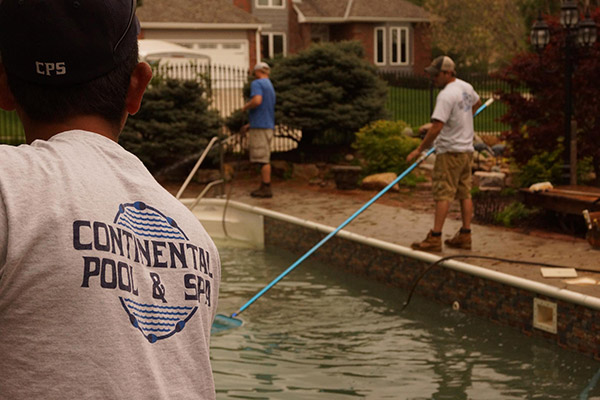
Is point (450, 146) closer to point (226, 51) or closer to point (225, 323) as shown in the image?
point (225, 323)

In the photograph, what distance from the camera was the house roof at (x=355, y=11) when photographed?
41219mm

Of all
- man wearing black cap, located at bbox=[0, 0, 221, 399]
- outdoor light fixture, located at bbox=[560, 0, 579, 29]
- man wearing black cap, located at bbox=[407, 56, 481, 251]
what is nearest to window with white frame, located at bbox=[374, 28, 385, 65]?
outdoor light fixture, located at bbox=[560, 0, 579, 29]

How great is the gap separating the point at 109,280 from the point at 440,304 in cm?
762

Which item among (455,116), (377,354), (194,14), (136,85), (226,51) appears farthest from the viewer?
(226,51)

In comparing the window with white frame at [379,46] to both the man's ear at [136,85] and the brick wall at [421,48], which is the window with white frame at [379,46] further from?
the man's ear at [136,85]

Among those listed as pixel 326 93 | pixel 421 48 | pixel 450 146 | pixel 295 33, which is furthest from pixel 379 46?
pixel 450 146

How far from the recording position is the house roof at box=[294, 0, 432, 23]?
41.2 meters

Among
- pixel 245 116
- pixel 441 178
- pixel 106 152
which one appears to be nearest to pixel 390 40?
pixel 245 116

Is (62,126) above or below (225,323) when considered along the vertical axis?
above

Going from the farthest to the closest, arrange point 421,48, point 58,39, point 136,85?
point 421,48 → point 136,85 → point 58,39

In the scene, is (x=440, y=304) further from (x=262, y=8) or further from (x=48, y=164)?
(x=262, y=8)

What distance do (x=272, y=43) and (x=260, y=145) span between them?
28698 mm

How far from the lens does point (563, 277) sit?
25.7 ft

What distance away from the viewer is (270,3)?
137ft
